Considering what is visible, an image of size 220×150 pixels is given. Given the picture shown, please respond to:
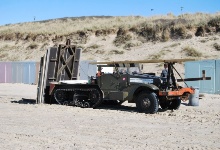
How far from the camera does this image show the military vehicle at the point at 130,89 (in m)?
14.5

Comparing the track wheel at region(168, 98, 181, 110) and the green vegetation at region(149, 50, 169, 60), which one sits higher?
the green vegetation at region(149, 50, 169, 60)

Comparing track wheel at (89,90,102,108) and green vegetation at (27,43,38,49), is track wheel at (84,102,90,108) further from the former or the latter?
green vegetation at (27,43,38,49)

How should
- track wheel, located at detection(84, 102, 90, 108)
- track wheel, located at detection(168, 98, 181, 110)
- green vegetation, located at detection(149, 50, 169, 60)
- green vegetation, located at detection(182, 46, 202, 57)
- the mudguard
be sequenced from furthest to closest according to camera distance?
green vegetation, located at detection(149, 50, 169, 60)
green vegetation, located at detection(182, 46, 202, 57)
track wheel, located at detection(84, 102, 90, 108)
track wheel, located at detection(168, 98, 181, 110)
the mudguard

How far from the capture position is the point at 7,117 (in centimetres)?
1314

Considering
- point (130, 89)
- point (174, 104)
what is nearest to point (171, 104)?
point (174, 104)

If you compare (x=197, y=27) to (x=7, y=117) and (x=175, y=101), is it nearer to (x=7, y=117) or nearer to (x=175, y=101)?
(x=175, y=101)

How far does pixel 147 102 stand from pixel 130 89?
0.86 metres

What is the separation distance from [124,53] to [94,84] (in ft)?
81.9

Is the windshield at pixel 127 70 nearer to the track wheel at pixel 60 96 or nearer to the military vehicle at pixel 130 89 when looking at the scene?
the military vehicle at pixel 130 89

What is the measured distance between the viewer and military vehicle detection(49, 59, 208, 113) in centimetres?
1449

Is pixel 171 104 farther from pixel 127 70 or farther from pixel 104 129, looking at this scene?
pixel 104 129

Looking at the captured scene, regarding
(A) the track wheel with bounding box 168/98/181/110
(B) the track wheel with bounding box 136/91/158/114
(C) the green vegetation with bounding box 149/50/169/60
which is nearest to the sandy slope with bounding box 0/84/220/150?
(B) the track wheel with bounding box 136/91/158/114

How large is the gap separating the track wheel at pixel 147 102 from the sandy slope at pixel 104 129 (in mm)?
343

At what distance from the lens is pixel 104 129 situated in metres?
11.0
